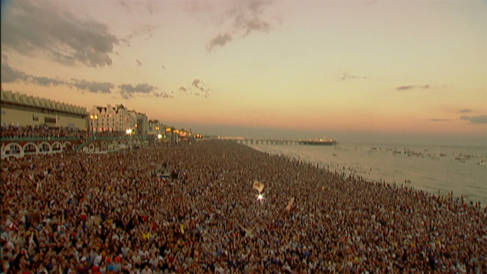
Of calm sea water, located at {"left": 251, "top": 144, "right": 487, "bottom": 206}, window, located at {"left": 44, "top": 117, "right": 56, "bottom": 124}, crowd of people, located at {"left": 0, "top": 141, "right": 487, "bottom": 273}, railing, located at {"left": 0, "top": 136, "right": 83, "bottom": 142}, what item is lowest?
calm sea water, located at {"left": 251, "top": 144, "right": 487, "bottom": 206}

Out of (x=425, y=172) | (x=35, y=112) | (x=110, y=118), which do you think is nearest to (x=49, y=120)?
(x=35, y=112)

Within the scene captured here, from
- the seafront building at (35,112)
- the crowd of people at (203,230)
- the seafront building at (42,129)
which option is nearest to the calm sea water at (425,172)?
the crowd of people at (203,230)

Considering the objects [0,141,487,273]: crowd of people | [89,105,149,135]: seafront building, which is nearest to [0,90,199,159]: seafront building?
[0,141,487,273]: crowd of people

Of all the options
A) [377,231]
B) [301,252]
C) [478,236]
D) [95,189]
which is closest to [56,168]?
[95,189]

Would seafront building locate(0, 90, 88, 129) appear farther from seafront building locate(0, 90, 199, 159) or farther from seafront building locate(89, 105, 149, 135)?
seafront building locate(89, 105, 149, 135)

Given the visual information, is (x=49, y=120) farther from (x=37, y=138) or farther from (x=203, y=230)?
(x=203, y=230)

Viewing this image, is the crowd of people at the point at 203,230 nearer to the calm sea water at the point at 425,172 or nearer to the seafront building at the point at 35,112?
the seafront building at the point at 35,112
